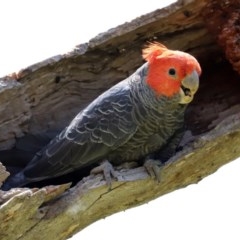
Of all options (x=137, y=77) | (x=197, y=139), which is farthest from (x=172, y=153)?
(x=137, y=77)

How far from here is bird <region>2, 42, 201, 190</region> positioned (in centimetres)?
284

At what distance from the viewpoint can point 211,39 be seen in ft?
10.8

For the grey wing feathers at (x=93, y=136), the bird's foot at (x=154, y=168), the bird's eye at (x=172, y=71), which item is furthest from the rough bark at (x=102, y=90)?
the bird's eye at (x=172, y=71)

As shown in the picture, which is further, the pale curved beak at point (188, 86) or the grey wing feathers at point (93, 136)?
the grey wing feathers at point (93, 136)

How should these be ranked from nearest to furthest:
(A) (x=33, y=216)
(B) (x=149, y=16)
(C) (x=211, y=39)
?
(A) (x=33, y=216), (B) (x=149, y=16), (C) (x=211, y=39)

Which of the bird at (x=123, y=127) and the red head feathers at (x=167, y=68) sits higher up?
the red head feathers at (x=167, y=68)

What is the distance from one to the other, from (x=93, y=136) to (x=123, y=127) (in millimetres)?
127

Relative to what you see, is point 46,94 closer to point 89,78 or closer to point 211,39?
point 89,78

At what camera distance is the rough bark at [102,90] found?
107 inches

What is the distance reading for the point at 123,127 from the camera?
291 cm

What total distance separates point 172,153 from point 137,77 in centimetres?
37

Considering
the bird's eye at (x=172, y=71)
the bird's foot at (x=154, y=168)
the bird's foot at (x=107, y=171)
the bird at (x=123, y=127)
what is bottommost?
the bird's foot at (x=154, y=168)

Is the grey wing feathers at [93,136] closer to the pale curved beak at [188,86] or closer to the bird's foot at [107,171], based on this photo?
the bird's foot at [107,171]

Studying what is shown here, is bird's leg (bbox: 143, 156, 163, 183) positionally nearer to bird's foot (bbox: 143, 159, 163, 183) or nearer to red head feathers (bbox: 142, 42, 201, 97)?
bird's foot (bbox: 143, 159, 163, 183)
